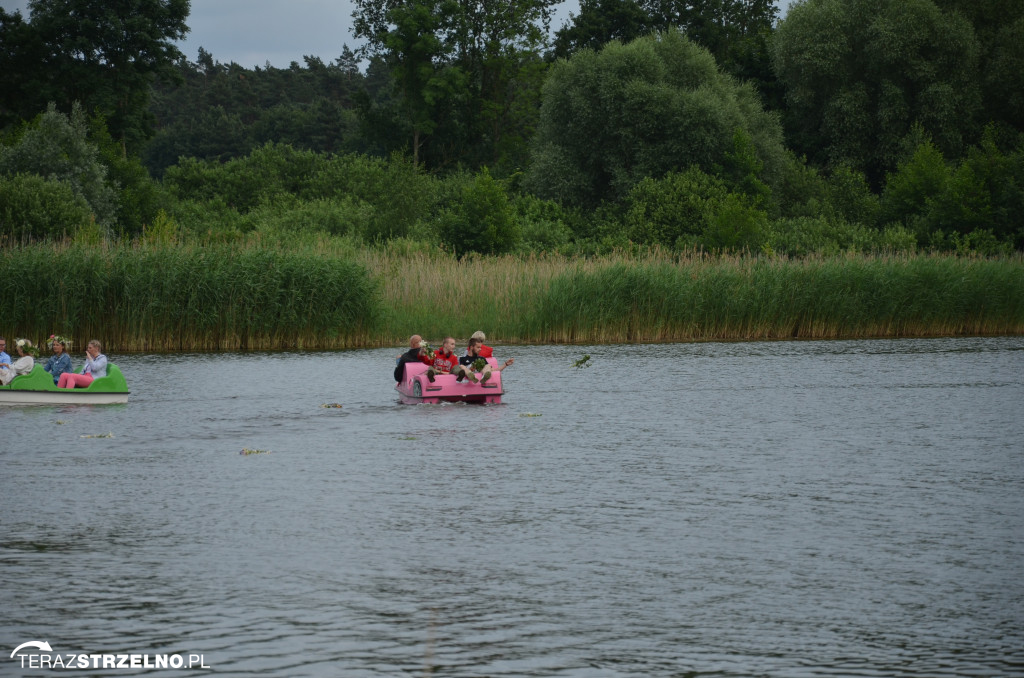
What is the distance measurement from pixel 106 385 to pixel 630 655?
44.4 feet

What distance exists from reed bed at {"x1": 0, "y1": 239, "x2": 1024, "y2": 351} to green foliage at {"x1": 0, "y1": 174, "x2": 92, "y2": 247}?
9074mm

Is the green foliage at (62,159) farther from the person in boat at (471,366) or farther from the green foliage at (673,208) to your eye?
the person in boat at (471,366)

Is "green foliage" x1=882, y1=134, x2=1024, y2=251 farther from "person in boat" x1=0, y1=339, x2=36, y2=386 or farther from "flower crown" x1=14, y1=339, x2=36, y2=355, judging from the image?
"person in boat" x1=0, y1=339, x2=36, y2=386

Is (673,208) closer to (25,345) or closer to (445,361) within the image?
(445,361)

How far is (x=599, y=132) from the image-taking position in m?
58.2

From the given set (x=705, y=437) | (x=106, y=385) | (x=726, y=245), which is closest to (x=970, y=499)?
(x=705, y=437)

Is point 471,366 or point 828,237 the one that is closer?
point 471,366

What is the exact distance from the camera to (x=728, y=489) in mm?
12391

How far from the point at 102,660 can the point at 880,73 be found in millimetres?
59061

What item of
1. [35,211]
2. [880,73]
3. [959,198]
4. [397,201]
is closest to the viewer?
[35,211]

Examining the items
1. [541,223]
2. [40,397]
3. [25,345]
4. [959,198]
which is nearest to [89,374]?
[40,397]

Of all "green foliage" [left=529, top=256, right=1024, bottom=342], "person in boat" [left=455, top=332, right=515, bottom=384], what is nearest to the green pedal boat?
"person in boat" [left=455, top=332, right=515, bottom=384]

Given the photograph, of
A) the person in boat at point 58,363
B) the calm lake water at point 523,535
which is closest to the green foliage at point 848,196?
the calm lake water at point 523,535

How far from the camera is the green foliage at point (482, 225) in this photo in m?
46.6
